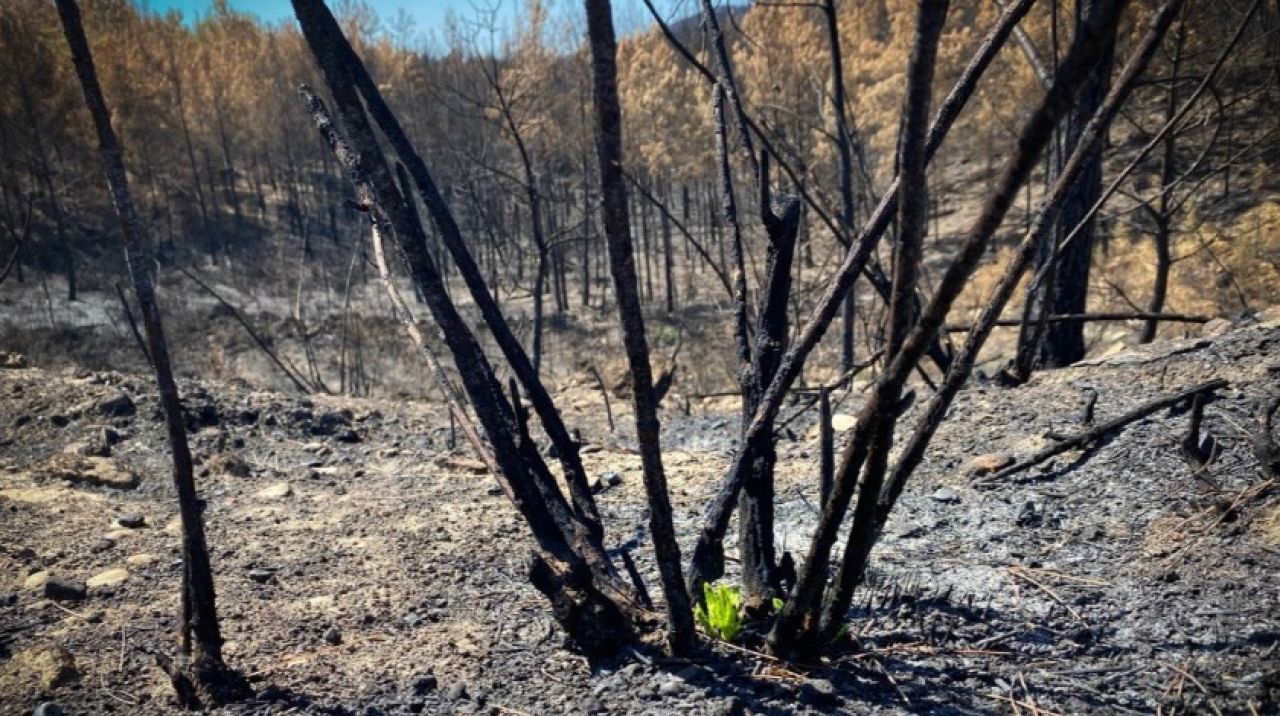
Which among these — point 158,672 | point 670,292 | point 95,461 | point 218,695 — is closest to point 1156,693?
point 218,695

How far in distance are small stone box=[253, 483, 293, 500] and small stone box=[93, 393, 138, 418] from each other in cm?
219

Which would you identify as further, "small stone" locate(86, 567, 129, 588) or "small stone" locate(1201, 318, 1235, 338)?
"small stone" locate(1201, 318, 1235, 338)

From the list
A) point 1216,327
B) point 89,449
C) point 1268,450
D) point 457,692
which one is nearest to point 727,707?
point 457,692

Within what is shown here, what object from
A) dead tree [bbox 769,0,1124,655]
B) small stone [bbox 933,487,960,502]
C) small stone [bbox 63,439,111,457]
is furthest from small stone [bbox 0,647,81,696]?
small stone [bbox 63,439,111,457]

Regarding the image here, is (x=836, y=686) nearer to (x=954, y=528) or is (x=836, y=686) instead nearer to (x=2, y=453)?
(x=954, y=528)

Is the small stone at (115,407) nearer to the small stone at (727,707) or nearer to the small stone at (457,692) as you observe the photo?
the small stone at (457,692)

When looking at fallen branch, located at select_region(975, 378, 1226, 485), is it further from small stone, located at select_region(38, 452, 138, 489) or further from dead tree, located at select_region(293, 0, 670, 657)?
small stone, located at select_region(38, 452, 138, 489)

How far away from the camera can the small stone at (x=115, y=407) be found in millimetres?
6273

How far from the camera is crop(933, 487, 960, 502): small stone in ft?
10.9

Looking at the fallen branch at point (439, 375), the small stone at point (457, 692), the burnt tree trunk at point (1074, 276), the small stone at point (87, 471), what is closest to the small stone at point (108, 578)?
the small stone at point (87, 471)

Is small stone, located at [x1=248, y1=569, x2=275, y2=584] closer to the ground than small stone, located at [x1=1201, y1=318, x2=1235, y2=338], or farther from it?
closer to the ground

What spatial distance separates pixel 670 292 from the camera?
24594mm

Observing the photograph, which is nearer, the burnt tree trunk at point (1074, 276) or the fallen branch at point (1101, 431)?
the fallen branch at point (1101, 431)

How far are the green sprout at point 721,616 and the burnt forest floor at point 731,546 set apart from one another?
0.06 m
